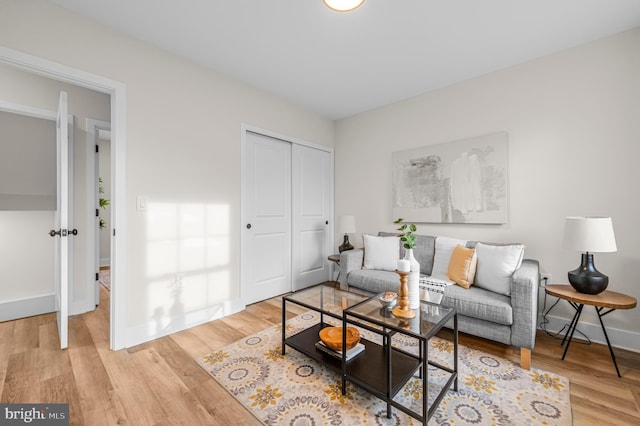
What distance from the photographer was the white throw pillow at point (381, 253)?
3014mm

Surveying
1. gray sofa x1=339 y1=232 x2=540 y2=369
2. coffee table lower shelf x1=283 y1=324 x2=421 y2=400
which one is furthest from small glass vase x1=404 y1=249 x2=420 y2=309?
gray sofa x1=339 y1=232 x2=540 y2=369

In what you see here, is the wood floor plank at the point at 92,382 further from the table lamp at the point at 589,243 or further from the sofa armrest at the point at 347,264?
the table lamp at the point at 589,243

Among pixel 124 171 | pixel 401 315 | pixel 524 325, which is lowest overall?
pixel 524 325

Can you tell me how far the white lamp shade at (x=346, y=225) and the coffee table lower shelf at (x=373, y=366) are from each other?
1835 millimetres

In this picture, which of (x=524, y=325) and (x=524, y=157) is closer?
(x=524, y=325)

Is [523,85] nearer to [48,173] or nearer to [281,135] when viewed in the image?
[281,135]

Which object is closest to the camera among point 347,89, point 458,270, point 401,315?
point 401,315

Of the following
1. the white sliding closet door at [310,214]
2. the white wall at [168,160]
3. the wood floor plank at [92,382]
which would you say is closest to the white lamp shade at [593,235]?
the white sliding closet door at [310,214]

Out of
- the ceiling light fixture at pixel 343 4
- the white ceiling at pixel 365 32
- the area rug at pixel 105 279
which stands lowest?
the area rug at pixel 105 279

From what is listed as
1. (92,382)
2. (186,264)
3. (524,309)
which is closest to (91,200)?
(186,264)

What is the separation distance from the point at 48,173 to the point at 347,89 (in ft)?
11.0

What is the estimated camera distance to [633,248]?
2148 mm

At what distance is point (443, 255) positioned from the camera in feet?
9.07

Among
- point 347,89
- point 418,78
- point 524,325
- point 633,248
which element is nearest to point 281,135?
point 347,89
